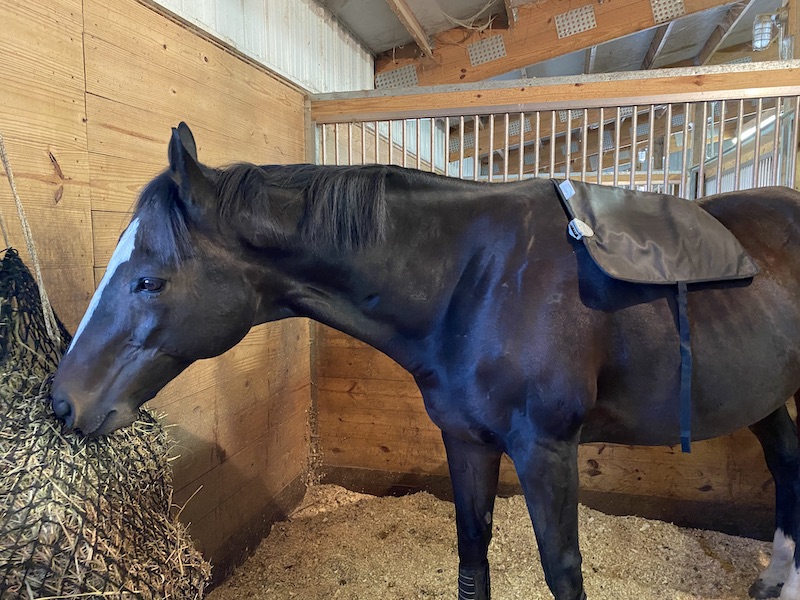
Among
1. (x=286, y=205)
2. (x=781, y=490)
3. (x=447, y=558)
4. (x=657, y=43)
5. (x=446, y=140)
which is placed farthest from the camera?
(x=657, y=43)

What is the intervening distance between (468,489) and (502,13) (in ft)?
9.90

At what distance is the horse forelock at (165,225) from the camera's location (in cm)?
98

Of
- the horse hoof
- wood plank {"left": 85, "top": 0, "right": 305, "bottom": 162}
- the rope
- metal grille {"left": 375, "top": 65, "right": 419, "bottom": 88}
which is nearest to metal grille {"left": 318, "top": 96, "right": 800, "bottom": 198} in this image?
metal grille {"left": 375, "top": 65, "right": 419, "bottom": 88}

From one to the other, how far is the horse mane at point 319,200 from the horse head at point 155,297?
72mm

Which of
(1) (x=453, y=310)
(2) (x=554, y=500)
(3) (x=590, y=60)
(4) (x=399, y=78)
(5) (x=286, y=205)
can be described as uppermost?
(3) (x=590, y=60)

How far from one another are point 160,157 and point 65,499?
40.8 inches

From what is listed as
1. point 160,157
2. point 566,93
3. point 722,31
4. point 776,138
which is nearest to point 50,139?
point 160,157

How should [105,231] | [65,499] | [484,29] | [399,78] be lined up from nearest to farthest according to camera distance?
[65,499] < [105,231] < [484,29] < [399,78]

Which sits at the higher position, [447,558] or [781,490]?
[781,490]

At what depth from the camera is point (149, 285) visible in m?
0.97

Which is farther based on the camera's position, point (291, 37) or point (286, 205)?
point (291, 37)

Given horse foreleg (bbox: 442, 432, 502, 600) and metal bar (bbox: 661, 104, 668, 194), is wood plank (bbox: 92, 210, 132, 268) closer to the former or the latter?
horse foreleg (bbox: 442, 432, 502, 600)

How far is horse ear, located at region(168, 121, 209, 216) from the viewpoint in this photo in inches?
36.5

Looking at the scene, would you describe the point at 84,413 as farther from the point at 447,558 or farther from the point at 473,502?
the point at 447,558
